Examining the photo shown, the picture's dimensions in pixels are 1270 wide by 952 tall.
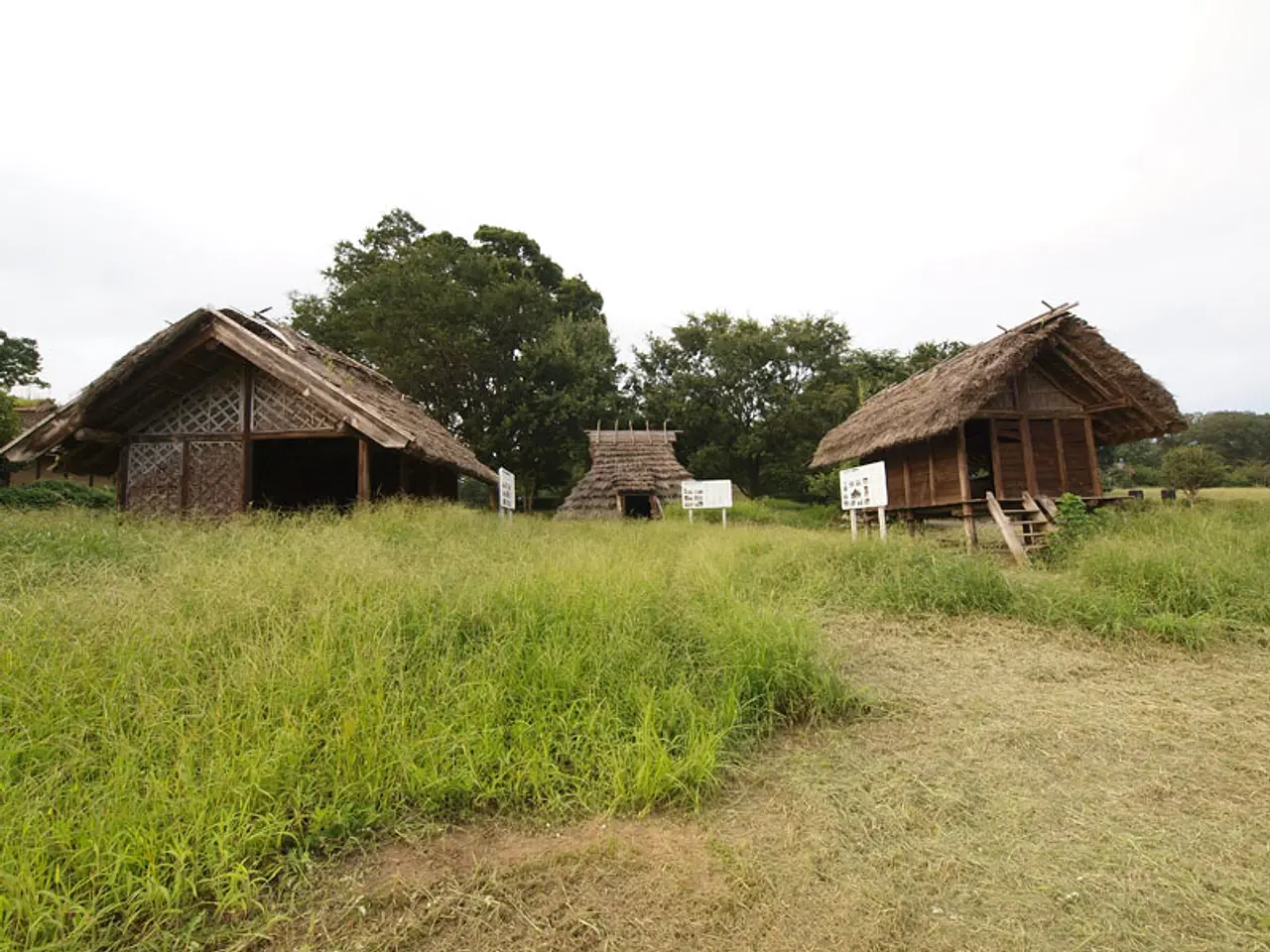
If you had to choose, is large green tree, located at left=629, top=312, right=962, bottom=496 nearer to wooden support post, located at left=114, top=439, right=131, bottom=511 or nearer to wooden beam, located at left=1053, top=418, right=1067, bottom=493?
wooden beam, located at left=1053, top=418, right=1067, bottom=493

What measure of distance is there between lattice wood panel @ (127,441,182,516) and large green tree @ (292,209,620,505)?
13.6 metres

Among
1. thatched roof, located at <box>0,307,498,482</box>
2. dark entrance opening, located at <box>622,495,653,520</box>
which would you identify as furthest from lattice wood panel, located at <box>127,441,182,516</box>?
dark entrance opening, located at <box>622,495,653,520</box>

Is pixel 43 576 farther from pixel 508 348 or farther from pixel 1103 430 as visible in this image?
pixel 508 348

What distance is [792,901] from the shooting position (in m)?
1.79

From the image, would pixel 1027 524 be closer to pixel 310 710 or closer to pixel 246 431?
pixel 310 710

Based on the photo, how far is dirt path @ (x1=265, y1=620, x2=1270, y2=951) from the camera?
1683 millimetres

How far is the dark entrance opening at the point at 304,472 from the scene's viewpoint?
34.8ft

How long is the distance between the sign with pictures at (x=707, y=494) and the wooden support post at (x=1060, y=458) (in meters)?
6.19

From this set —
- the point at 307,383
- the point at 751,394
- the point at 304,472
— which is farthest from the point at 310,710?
the point at 751,394

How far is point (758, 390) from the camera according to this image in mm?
28406

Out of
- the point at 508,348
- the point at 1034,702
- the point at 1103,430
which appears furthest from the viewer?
the point at 508,348

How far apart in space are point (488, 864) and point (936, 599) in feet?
16.1

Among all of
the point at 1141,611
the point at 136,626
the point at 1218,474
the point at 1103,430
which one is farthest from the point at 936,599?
the point at 1218,474

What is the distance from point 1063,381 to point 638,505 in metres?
11.4
